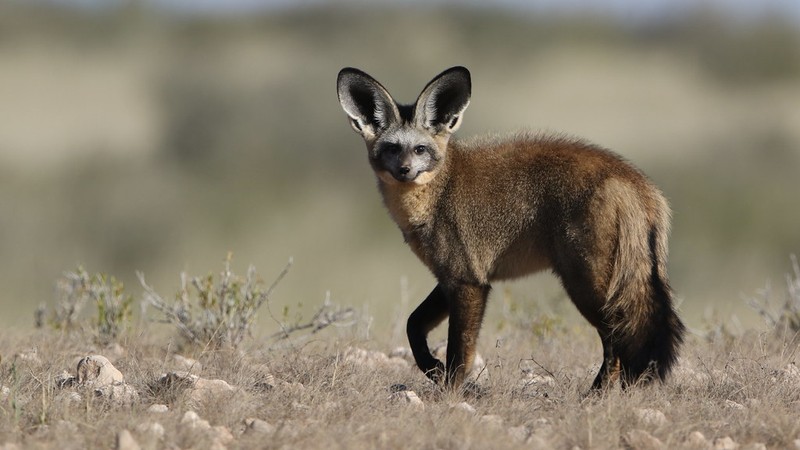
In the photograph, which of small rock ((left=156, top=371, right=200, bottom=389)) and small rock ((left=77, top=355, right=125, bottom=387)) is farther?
small rock ((left=77, top=355, right=125, bottom=387))

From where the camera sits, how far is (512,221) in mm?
7512

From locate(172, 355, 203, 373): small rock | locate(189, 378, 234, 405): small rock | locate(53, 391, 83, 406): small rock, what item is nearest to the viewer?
locate(53, 391, 83, 406): small rock

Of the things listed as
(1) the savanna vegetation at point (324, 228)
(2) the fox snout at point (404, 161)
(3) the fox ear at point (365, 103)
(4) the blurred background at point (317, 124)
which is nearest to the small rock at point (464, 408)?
(1) the savanna vegetation at point (324, 228)

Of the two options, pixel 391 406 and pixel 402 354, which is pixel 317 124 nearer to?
pixel 402 354

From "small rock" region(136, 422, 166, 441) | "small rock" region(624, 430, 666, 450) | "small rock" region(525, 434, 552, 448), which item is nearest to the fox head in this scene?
"small rock" region(525, 434, 552, 448)

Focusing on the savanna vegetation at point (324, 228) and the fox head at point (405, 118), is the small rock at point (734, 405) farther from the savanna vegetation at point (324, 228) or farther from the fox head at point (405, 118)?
the fox head at point (405, 118)

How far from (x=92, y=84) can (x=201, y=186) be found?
9.03m

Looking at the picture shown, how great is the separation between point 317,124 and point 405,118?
24116 mm

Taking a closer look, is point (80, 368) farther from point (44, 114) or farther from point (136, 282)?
point (44, 114)

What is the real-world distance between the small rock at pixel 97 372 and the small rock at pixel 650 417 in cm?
308

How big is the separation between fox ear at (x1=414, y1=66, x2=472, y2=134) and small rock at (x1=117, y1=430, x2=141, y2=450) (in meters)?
3.67

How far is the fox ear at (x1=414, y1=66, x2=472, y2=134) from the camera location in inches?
316

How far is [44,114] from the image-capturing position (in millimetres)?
34188

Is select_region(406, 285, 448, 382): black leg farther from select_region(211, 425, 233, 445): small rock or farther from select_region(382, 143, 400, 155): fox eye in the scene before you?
select_region(211, 425, 233, 445): small rock
